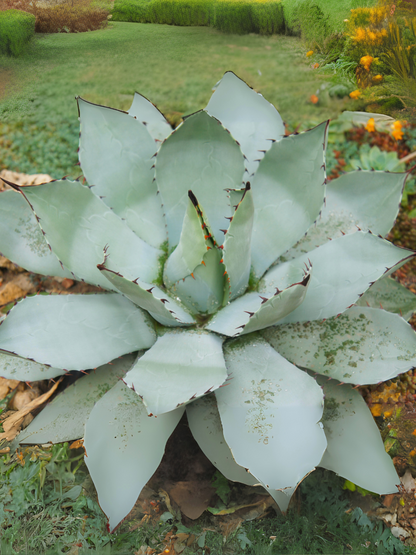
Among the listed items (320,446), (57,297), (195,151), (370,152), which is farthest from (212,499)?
(370,152)

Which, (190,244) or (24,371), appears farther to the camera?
(24,371)

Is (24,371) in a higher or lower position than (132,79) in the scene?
lower

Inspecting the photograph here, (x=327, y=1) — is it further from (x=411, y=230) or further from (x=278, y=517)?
(x=278, y=517)

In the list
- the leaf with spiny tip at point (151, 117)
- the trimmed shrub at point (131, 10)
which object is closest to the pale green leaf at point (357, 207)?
the leaf with spiny tip at point (151, 117)

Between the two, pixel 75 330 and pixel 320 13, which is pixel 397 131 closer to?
pixel 320 13

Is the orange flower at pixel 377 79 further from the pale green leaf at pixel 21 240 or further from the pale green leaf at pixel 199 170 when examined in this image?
the pale green leaf at pixel 21 240

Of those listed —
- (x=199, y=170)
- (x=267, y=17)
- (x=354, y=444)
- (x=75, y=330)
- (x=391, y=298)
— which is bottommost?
(x=354, y=444)

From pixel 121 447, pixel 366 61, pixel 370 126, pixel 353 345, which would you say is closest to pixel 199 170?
pixel 353 345

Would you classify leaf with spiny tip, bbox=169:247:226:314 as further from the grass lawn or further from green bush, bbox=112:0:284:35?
green bush, bbox=112:0:284:35
